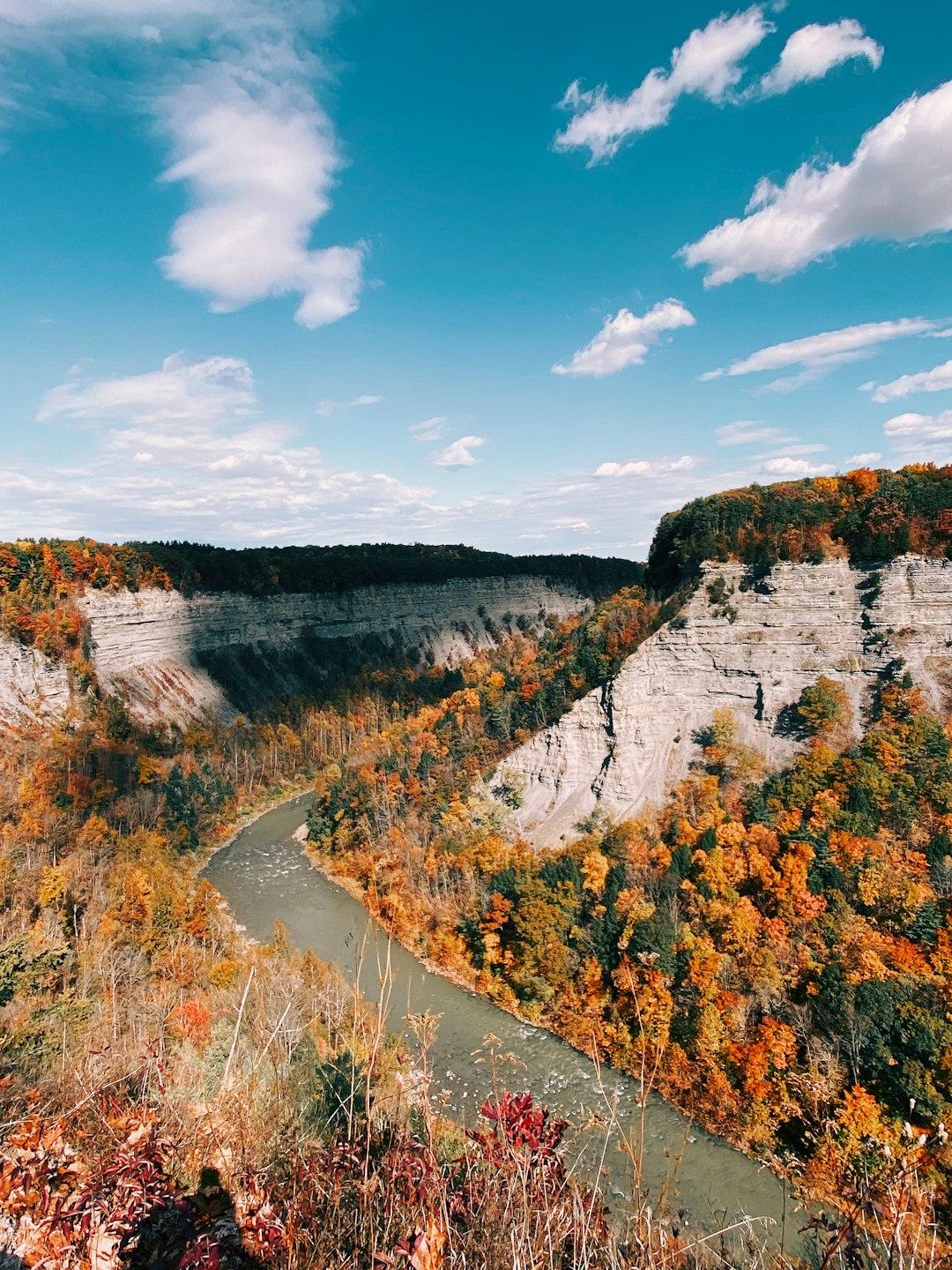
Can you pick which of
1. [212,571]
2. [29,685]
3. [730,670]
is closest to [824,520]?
[730,670]

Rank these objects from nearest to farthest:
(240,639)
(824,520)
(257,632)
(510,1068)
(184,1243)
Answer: (184,1243)
(510,1068)
(824,520)
(240,639)
(257,632)

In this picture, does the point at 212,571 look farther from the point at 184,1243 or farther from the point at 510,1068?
the point at 184,1243

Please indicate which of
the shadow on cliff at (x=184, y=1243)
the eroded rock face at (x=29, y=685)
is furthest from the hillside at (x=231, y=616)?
the shadow on cliff at (x=184, y=1243)

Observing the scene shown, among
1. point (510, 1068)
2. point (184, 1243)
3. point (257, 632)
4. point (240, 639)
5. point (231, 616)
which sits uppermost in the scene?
point (231, 616)

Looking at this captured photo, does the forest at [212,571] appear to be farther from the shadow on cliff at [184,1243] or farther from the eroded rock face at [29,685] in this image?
the shadow on cliff at [184,1243]

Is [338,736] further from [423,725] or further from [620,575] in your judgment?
[620,575]

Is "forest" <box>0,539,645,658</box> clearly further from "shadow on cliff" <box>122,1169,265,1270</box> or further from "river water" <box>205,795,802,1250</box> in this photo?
"shadow on cliff" <box>122,1169,265,1270</box>

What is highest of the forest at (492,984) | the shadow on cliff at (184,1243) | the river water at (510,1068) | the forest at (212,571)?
the forest at (212,571)
